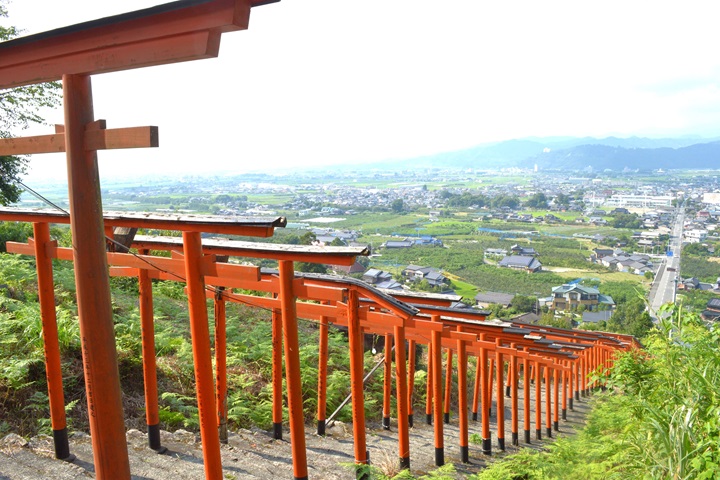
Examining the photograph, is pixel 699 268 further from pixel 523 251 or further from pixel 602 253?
pixel 523 251

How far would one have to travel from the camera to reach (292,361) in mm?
5012

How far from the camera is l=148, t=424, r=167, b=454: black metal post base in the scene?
588cm

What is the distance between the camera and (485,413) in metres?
9.35

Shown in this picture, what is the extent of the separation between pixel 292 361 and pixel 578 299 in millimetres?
50849

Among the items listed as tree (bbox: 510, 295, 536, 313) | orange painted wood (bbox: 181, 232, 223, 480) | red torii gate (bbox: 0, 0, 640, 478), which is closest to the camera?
red torii gate (bbox: 0, 0, 640, 478)

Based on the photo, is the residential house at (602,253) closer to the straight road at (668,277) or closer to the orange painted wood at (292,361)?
the straight road at (668,277)

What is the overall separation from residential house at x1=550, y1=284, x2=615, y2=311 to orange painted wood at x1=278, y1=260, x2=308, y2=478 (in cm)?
4797

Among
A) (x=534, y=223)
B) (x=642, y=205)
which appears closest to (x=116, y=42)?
(x=534, y=223)

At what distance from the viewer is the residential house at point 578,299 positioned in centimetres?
5009

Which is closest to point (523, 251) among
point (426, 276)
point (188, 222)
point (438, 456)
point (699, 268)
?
point (699, 268)

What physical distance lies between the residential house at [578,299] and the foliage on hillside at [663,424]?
146 ft

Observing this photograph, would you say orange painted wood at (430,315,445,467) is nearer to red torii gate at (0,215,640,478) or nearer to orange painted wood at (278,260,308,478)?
red torii gate at (0,215,640,478)

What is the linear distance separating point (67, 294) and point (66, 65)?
8391 millimetres

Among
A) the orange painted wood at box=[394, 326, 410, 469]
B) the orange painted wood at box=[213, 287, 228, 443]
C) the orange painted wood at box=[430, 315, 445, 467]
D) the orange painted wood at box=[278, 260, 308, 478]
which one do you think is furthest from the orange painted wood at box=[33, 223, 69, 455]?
the orange painted wood at box=[430, 315, 445, 467]
